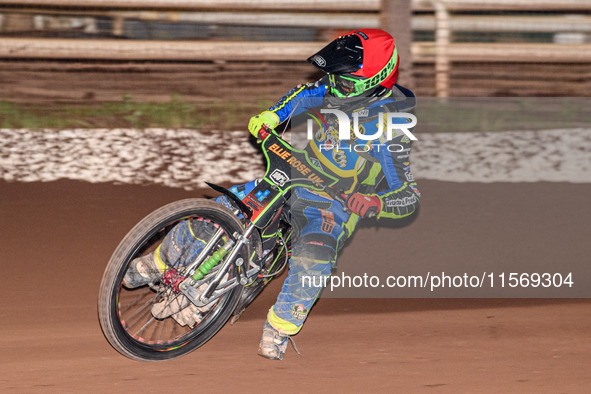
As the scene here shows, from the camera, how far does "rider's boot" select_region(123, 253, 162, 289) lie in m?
4.02

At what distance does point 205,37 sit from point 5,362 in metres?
6.08

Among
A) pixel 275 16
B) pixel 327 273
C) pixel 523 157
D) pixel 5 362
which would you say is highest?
pixel 275 16

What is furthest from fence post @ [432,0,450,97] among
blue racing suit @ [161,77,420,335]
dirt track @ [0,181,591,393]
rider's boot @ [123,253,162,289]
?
rider's boot @ [123,253,162,289]

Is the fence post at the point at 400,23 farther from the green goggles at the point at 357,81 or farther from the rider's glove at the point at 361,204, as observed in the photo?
the rider's glove at the point at 361,204

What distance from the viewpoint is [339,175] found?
4.23 metres

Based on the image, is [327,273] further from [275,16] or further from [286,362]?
[275,16]

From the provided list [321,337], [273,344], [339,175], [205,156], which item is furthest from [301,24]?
[273,344]

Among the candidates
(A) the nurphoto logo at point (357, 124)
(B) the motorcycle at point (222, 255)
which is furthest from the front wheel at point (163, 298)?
(A) the nurphoto logo at point (357, 124)

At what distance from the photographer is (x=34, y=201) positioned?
635 cm

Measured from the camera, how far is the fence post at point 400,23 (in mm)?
8266

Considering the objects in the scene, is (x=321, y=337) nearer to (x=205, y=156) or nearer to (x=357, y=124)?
(x=357, y=124)

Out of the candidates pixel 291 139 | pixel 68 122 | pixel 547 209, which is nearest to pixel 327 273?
pixel 547 209

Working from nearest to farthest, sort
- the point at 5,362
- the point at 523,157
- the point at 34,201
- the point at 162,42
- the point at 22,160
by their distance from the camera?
the point at 5,362 < the point at 34,201 < the point at 22,160 < the point at 523,157 < the point at 162,42

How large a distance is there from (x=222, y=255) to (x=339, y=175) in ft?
2.84
